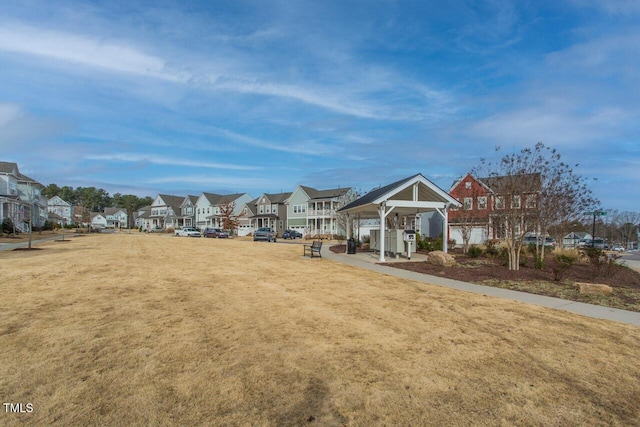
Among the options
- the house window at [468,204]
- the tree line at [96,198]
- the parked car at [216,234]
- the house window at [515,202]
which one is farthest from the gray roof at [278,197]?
the tree line at [96,198]

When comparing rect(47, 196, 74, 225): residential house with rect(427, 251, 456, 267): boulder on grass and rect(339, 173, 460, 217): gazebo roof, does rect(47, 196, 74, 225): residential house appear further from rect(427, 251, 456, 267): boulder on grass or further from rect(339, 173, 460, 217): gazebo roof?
rect(427, 251, 456, 267): boulder on grass

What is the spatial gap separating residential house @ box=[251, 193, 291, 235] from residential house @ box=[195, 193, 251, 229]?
671cm

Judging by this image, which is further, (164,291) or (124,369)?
(164,291)

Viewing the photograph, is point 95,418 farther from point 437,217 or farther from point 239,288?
point 437,217

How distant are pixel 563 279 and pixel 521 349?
867cm

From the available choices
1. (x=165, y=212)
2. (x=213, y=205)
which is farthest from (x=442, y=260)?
(x=165, y=212)

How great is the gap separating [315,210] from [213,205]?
93.6ft

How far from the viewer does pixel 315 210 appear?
57.4 m

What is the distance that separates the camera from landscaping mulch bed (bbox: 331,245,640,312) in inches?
353

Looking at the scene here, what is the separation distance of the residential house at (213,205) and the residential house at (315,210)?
52.0 ft

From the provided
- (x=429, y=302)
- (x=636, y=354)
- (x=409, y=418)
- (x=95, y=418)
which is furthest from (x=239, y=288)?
(x=636, y=354)

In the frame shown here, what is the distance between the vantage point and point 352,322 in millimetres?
6551

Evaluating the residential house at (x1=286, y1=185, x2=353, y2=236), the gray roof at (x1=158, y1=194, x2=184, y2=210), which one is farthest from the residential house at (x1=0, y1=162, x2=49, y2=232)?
the residential house at (x1=286, y1=185, x2=353, y2=236)

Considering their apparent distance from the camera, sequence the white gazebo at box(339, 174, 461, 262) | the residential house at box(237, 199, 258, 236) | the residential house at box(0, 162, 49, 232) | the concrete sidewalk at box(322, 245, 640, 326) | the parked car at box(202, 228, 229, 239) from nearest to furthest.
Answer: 1. the concrete sidewalk at box(322, 245, 640, 326)
2. the white gazebo at box(339, 174, 461, 262)
3. the residential house at box(0, 162, 49, 232)
4. the parked car at box(202, 228, 229, 239)
5. the residential house at box(237, 199, 258, 236)
